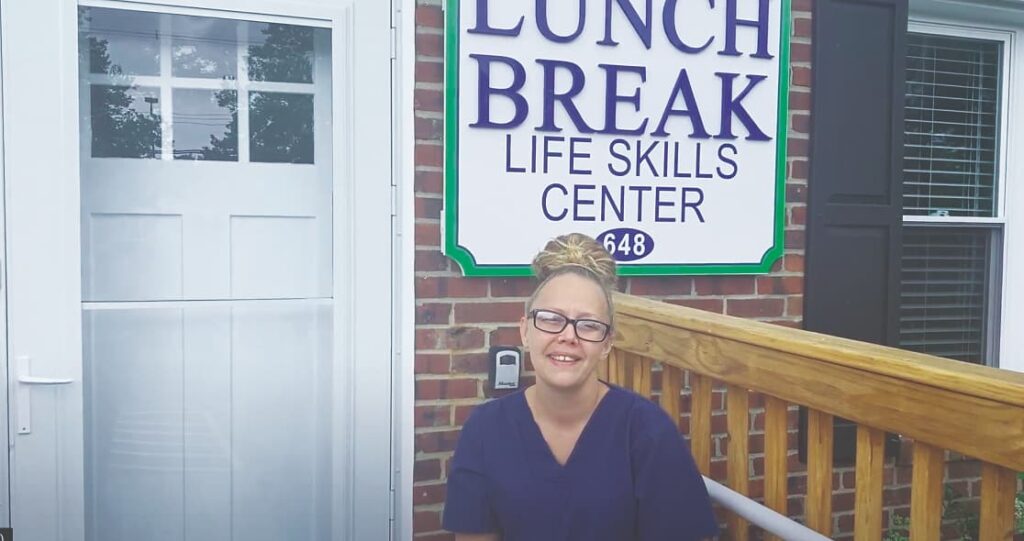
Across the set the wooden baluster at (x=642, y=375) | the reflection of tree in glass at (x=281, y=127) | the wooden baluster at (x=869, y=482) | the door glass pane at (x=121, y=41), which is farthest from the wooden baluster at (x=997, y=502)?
the door glass pane at (x=121, y=41)

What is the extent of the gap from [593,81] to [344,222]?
36.8 inches

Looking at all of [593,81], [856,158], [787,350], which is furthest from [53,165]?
[856,158]

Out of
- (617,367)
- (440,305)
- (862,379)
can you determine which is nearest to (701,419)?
(617,367)

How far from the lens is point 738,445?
75.9 inches

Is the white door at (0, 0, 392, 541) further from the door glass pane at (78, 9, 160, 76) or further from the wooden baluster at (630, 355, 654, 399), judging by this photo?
the wooden baluster at (630, 355, 654, 399)

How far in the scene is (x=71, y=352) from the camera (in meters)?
2.41

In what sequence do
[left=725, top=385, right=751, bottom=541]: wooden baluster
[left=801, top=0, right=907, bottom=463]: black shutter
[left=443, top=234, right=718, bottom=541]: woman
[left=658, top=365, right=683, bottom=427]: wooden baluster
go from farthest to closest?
A: [left=801, top=0, right=907, bottom=463]: black shutter < [left=658, top=365, right=683, bottom=427]: wooden baluster < [left=725, top=385, right=751, bottom=541]: wooden baluster < [left=443, top=234, right=718, bottom=541]: woman

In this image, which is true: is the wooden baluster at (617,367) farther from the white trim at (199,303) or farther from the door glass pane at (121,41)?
the door glass pane at (121,41)

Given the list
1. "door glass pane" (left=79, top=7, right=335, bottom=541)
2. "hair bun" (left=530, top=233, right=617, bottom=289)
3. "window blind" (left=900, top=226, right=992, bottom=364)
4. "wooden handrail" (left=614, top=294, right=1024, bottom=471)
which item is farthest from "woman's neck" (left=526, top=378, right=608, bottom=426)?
"window blind" (left=900, top=226, right=992, bottom=364)

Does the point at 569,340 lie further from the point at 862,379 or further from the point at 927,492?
the point at 927,492

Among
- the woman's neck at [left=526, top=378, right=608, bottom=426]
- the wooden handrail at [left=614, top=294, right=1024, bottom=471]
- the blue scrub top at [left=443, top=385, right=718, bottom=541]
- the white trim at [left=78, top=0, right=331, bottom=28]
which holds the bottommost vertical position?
the blue scrub top at [left=443, top=385, right=718, bottom=541]

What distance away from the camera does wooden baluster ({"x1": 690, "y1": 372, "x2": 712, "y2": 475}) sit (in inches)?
79.7

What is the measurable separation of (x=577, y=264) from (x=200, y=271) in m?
1.39

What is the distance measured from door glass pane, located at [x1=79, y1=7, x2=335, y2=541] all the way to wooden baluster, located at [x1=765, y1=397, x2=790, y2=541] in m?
1.40
